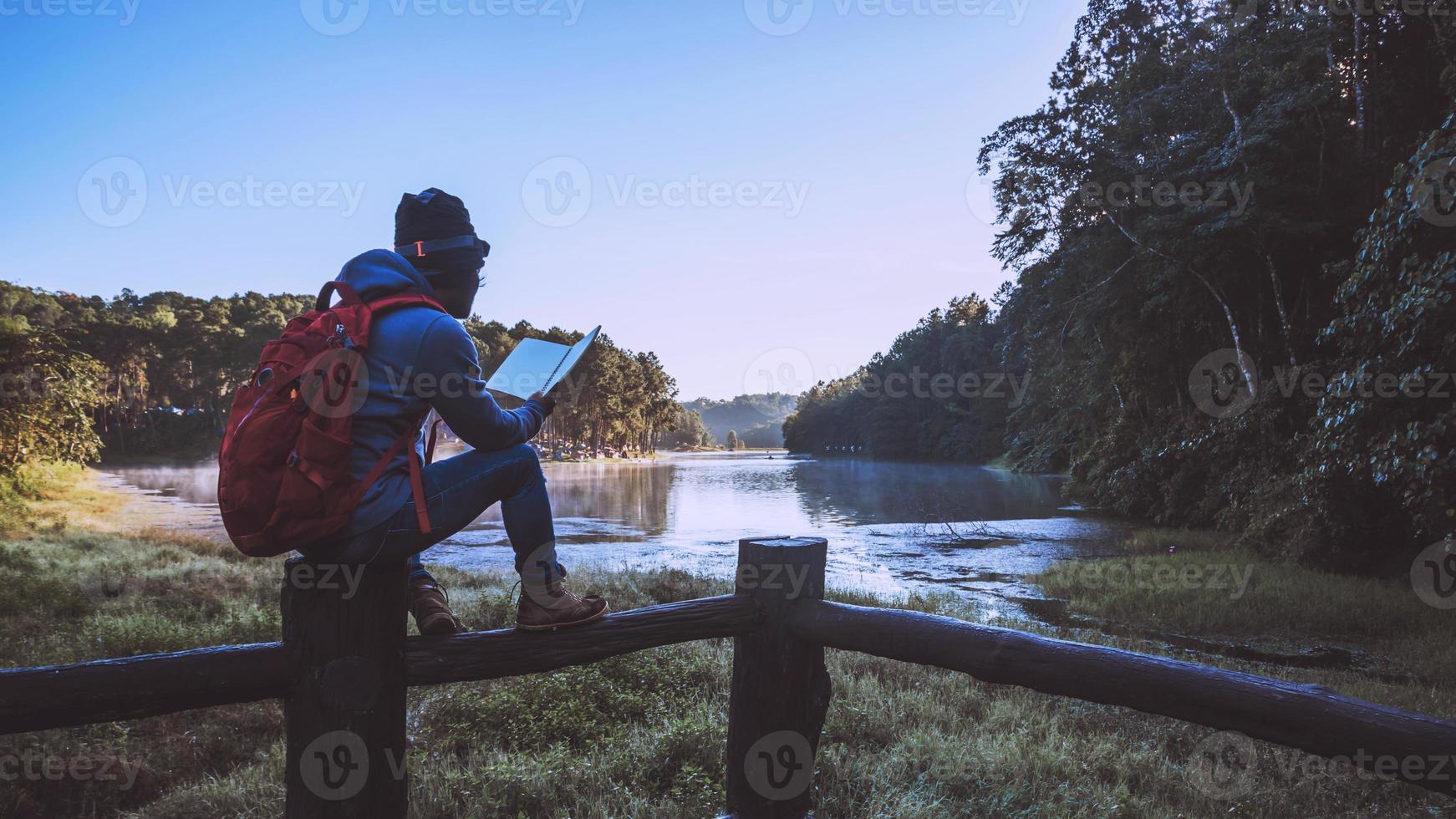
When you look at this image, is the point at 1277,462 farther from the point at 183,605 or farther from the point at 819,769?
the point at 183,605

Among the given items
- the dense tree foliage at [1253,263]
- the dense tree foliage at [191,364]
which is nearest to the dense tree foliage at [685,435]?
the dense tree foliage at [191,364]

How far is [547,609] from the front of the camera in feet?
7.77

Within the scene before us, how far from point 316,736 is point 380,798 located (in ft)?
0.89

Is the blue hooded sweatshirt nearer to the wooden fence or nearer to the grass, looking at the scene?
the wooden fence

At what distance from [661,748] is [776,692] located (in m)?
2.21

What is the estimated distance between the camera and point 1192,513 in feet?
52.4

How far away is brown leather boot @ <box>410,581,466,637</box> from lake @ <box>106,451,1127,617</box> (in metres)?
9.59

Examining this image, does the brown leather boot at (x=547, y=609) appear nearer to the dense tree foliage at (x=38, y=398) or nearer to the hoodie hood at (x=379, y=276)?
the hoodie hood at (x=379, y=276)

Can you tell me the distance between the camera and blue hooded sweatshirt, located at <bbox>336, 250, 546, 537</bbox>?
200 cm

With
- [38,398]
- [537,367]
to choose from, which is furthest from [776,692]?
[38,398]

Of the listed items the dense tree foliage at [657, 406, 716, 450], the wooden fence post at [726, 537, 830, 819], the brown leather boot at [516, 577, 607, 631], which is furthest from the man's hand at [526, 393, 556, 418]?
the dense tree foliage at [657, 406, 716, 450]

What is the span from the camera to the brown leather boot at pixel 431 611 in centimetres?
230

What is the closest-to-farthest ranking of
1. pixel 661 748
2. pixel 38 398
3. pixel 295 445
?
pixel 295 445 → pixel 661 748 → pixel 38 398

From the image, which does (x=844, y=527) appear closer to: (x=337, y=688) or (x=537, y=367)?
(x=537, y=367)
